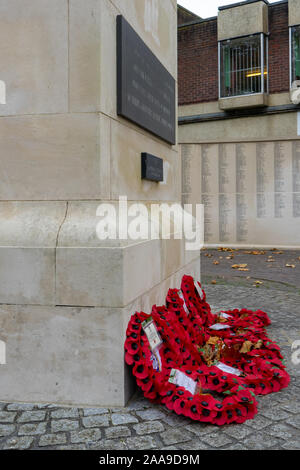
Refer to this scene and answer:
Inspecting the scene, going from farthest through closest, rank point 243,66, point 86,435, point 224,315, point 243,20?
point 243,66 → point 243,20 → point 224,315 → point 86,435

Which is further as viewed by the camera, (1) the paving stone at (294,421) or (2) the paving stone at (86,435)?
(1) the paving stone at (294,421)

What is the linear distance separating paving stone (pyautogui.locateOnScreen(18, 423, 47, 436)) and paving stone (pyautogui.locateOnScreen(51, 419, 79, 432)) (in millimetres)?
53

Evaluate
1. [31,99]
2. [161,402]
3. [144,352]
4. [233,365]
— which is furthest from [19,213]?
[233,365]

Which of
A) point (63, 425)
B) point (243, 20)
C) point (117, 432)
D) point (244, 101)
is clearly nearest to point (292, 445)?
point (117, 432)

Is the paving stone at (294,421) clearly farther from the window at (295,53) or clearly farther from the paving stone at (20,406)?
the window at (295,53)

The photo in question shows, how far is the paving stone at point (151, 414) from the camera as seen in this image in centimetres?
242

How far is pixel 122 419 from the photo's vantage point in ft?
7.89

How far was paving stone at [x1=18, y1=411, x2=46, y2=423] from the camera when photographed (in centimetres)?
238

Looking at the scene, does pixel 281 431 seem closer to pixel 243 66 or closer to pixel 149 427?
pixel 149 427

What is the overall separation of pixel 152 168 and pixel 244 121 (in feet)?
40.3

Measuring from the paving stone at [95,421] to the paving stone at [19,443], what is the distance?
0.31 meters

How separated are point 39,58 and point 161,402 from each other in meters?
2.38

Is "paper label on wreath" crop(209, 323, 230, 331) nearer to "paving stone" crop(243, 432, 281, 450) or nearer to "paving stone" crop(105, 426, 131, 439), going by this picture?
"paving stone" crop(243, 432, 281, 450)

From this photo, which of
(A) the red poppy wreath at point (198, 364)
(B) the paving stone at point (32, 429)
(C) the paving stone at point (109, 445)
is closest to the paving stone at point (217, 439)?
(A) the red poppy wreath at point (198, 364)
